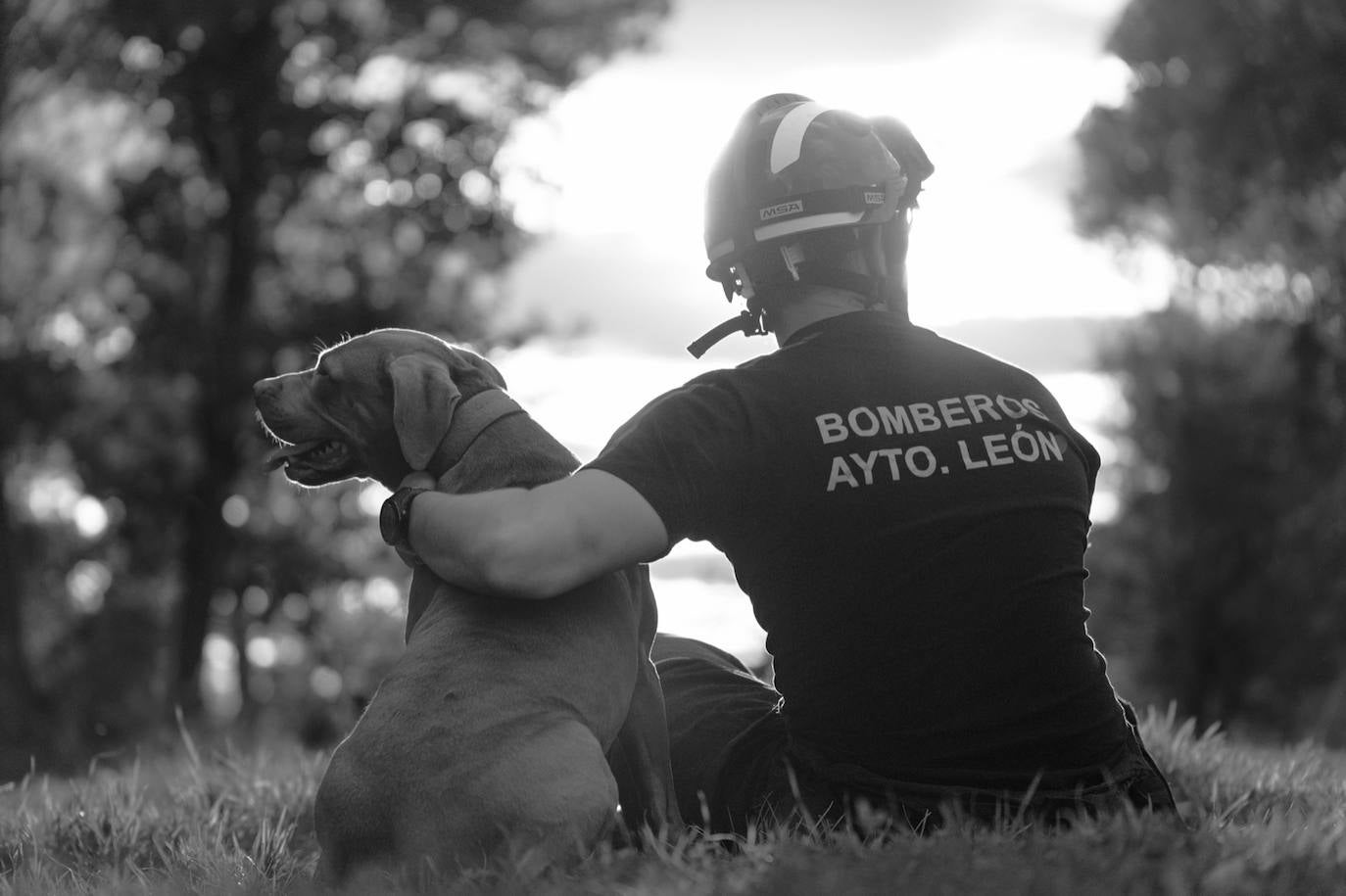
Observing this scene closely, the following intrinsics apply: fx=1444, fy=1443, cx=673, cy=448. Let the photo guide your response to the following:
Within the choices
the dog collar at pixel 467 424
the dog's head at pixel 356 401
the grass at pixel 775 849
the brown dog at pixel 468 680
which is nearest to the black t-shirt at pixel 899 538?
the grass at pixel 775 849

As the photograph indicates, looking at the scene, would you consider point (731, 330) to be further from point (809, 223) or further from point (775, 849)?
point (775, 849)

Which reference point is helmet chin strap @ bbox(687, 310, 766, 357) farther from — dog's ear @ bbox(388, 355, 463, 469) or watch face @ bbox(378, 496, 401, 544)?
watch face @ bbox(378, 496, 401, 544)

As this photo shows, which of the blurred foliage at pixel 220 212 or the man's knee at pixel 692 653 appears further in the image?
the blurred foliage at pixel 220 212

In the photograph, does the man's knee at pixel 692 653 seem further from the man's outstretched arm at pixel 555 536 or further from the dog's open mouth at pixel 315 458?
the man's outstretched arm at pixel 555 536

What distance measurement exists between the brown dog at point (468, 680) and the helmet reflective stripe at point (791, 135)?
1.04m

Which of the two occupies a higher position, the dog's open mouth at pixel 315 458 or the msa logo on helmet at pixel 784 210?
the msa logo on helmet at pixel 784 210

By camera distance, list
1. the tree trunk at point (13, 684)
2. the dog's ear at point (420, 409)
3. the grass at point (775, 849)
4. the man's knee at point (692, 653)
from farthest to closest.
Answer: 1. the tree trunk at point (13, 684)
2. the man's knee at point (692, 653)
3. the dog's ear at point (420, 409)
4. the grass at point (775, 849)

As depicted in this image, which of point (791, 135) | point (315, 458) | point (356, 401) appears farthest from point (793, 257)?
point (315, 458)

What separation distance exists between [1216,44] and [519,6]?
917 centimetres

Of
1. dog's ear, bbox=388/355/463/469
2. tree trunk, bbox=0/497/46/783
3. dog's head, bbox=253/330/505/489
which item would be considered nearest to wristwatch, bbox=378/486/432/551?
dog's ear, bbox=388/355/463/469

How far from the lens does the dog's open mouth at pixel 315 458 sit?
14.9ft

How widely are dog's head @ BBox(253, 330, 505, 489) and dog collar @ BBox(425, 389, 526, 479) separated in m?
0.07

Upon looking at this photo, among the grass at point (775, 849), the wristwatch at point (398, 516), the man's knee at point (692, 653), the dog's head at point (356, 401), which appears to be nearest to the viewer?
the grass at point (775, 849)

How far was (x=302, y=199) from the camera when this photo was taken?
18656mm
